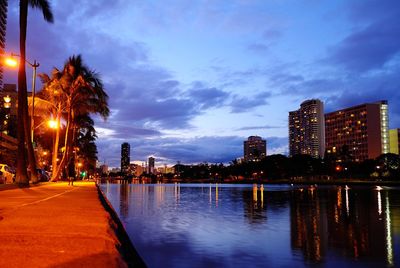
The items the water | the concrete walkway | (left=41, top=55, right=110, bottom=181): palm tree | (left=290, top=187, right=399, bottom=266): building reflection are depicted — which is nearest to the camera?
the concrete walkway

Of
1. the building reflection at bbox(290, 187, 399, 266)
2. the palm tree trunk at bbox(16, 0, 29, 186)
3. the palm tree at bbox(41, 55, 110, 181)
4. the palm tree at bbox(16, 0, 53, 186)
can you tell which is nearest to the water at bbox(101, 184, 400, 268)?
the building reflection at bbox(290, 187, 399, 266)

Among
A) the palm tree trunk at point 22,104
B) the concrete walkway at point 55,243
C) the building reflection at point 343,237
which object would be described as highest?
the palm tree trunk at point 22,104

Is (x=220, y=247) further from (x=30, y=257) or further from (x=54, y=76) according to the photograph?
(x=54, y=76)

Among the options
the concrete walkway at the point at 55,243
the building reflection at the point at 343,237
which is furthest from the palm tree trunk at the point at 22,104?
the concrete walkway at the point at 55,243

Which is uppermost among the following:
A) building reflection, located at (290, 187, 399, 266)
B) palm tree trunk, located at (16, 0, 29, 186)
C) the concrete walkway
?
palm tree trunk, located at (16, 0, 29, 186)

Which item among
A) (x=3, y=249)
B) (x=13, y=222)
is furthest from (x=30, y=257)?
(x=13, y=222)

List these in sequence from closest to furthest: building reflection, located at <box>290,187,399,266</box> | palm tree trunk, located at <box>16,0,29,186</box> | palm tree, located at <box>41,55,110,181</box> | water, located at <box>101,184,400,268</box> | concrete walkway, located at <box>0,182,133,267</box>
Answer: concrete walkway, located at <box>0,182,133,267</box> < water, located at <box>101,184,400,268</box> < building reflection, located at <box>290,187,399,266</box> < palm tree trunk, located at <box>16,0,29,186</box> < palm tree, located at <box>41,55,110,181</box>

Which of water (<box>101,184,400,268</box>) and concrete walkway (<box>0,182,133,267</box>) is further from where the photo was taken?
water (<box>101,184,400,268</box>)

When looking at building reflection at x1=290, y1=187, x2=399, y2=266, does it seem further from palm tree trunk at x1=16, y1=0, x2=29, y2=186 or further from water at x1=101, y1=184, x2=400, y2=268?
palm tree trunk at x1=16, y1=0, x2=29, y2=186

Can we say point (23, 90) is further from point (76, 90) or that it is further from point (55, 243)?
point (55, 243)

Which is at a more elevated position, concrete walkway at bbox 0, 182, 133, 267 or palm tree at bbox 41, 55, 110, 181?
palm tree at bbox 41, 55, 110, 181

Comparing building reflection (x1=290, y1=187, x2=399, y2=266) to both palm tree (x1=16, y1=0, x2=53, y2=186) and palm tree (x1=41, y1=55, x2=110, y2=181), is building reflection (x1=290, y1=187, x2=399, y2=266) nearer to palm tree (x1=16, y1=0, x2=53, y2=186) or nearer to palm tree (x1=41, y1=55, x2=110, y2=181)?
palm tree (x1=16, y1=0, x2=53, y2=186)

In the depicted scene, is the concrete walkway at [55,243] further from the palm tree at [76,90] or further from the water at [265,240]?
the palm tree at [76,90]

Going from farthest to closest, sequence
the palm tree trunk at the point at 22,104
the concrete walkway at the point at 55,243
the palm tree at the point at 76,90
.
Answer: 1. the palm tree at the point at 76,90
2. the palm tree trunk at the point at 22,104
3. the concrete walkway at the point at 55,243
